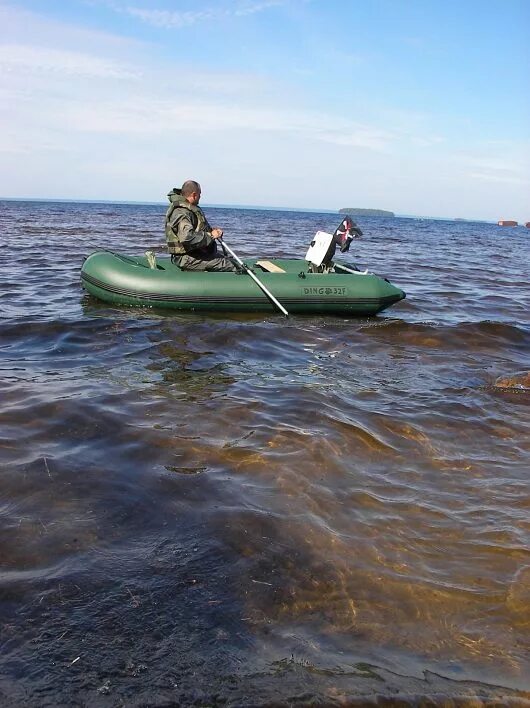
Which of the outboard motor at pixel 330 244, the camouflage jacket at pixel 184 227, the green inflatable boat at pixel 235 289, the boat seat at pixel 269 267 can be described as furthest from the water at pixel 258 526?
the outboard motor at pixel 330 244

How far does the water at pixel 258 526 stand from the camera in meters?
2.27

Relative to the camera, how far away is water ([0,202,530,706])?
7.45ft

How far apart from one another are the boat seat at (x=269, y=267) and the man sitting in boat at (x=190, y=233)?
71 centimetres

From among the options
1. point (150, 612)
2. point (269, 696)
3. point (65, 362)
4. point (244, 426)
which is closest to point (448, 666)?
point (269, 696)

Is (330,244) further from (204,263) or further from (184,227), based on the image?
(184,227)

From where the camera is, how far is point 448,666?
2367 millimetres

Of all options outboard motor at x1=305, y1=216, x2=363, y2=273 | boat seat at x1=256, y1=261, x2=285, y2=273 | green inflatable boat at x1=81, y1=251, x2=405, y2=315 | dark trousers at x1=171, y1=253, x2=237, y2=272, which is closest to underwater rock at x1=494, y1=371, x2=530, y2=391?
green inflatable boat at x1=81, y1=251, x2=405, y2=315

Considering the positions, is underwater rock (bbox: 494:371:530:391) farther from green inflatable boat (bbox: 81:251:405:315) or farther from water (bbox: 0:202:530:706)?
green inflatable boat (bbox: 81:251:405:315)

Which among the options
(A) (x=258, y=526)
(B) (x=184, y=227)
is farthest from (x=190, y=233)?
(A) (x=258, y=526)

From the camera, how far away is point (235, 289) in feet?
28.4

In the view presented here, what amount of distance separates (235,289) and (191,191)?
1542 mm

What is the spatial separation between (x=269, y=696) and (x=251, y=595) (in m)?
0.59

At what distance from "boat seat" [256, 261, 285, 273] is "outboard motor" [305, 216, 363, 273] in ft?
1.94

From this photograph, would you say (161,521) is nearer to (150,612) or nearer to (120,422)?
(150,612)
